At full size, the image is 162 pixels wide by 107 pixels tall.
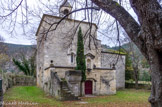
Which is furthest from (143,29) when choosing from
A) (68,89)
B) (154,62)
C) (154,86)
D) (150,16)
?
(68,89)

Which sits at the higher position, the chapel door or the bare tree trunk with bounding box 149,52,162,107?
the bare tree trunk with bounding box 149,52,162,107

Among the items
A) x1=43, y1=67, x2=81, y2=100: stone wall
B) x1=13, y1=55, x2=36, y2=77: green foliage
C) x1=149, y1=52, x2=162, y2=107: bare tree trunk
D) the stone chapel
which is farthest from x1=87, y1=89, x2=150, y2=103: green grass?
x1=13, y1=55, x2=36, y2=77: green foliage

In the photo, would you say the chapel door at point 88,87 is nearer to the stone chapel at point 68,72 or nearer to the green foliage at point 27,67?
the stone chapel at point 68,72

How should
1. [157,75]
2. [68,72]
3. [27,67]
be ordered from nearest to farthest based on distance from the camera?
[157,75] < [68,72] < [27,67]

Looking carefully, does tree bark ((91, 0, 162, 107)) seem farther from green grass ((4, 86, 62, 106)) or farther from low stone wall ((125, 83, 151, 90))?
low stone wall ((125, 83, 151, 90))

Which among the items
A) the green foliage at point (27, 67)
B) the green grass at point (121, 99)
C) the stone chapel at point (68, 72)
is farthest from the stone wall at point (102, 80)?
the green foliage at point (27, 67)

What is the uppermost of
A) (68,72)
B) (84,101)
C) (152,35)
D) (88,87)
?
(152,35)

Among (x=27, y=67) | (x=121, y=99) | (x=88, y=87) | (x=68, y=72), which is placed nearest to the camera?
(x=121, y=99)

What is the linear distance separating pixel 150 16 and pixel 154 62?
3.21 ft

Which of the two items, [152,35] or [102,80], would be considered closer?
[152,35]

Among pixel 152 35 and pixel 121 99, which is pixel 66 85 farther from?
pixel 152 35

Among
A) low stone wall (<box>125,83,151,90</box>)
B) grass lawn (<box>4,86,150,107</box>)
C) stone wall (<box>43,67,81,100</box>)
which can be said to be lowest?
low stone wall (<box>125,83,151,90</box>)

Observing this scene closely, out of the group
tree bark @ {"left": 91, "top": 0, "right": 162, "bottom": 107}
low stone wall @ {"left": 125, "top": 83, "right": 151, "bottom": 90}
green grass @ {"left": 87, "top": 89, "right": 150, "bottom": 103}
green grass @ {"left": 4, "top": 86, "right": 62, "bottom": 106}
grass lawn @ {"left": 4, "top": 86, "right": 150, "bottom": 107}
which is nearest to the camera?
tree bark @ {"left": 91, "top": 0, "right": 162, "bottom": 107}

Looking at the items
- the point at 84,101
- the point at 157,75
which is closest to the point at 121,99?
the point at 84,101
